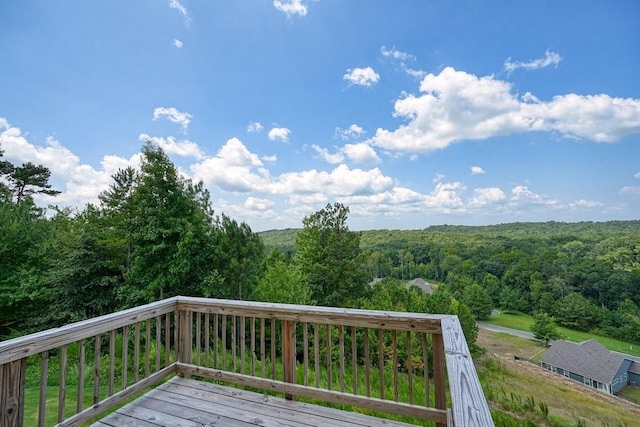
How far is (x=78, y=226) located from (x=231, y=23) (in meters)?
10.9

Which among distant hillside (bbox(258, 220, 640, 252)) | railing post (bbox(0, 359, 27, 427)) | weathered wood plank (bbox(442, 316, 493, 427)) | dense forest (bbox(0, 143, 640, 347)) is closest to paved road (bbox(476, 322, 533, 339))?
dense forest (bbox(0, 143, 640, 347))

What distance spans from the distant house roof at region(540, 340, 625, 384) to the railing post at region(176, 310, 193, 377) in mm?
22437

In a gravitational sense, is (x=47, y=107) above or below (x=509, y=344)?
above

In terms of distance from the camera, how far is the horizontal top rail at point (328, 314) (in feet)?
6.93

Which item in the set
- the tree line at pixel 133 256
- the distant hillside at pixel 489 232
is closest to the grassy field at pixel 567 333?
the distant hillside at pixel 489 232

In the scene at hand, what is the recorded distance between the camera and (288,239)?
81.2 feet

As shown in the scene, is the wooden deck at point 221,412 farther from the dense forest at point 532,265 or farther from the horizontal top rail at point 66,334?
the dense forest at point 532,265

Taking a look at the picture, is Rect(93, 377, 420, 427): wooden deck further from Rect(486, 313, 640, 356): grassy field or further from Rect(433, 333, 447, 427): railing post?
Rect(486, 313, 640, 356): grassy field

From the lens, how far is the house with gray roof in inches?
644

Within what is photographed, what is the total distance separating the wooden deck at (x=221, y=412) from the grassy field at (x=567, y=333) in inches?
1255

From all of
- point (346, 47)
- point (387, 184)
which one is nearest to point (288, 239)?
point (387, 184)

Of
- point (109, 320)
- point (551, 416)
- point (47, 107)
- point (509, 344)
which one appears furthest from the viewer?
point (509, 344)

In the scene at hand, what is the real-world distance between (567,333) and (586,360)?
40.8 ft

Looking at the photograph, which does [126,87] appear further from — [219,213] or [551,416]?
[551,416]
